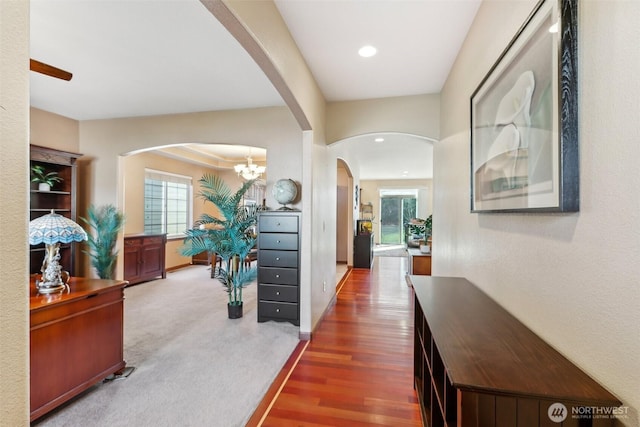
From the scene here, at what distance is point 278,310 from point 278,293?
7.7 inches

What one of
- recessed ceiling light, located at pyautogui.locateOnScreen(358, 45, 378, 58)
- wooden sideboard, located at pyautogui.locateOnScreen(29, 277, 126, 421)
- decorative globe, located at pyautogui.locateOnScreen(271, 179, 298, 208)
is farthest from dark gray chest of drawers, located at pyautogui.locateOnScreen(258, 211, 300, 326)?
recessed ceiling light, located at pyautogui.locateOnScreen(358, 45, 378, 58)

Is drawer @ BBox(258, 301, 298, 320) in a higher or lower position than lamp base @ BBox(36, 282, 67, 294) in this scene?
lower

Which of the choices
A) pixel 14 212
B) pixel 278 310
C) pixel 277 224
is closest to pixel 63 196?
pixel 277 224

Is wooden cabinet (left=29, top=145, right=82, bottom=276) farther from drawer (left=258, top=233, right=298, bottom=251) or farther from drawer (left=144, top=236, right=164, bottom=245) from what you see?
drawer (left=258, top=233, right=298, bottom=251)

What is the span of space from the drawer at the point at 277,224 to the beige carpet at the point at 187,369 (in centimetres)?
110

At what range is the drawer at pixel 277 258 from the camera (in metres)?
3.34

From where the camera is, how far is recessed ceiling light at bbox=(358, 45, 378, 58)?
2.45 metres

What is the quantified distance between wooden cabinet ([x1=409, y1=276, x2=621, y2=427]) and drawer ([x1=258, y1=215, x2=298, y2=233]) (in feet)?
6.98

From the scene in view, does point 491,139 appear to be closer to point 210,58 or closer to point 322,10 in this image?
point 322,10

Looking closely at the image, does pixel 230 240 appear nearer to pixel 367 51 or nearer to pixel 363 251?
pixel 367 51

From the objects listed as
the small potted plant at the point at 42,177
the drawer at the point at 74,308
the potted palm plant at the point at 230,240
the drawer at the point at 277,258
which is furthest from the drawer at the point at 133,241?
the drawer at the point at 74,308

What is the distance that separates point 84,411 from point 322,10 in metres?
3.14

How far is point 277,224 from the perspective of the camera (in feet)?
11.0

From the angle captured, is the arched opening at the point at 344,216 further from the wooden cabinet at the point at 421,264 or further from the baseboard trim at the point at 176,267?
the baseboard trim at the point at 176,267
